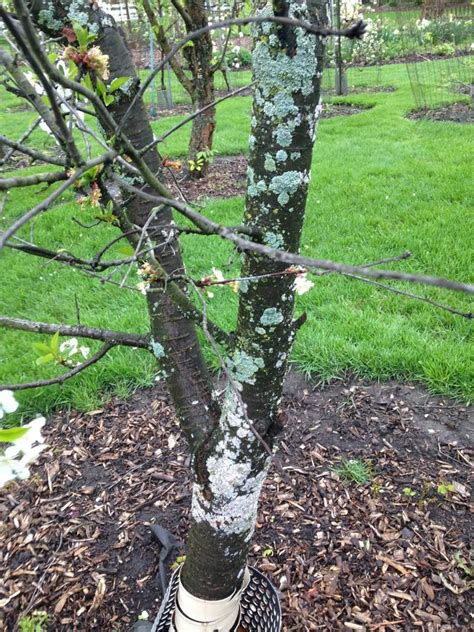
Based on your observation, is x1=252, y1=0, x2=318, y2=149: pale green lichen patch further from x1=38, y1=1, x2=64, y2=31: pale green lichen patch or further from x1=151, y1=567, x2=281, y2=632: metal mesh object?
x1=151, y1=567, x2=281, y2=632: metal mesh object

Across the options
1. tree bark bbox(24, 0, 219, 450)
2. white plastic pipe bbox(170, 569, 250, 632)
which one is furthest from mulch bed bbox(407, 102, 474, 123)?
white plastic pipe bbox(170, 569, 250, 632)

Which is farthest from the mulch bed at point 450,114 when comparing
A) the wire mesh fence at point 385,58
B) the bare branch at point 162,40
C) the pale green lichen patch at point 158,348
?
the pale green lichen patch at point 158,348

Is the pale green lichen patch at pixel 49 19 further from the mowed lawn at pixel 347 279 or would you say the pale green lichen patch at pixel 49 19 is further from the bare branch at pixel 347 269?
the bare branch at pixel 347 269

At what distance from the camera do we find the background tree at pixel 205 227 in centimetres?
91

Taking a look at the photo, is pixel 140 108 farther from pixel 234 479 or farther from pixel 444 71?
pixel 444 71

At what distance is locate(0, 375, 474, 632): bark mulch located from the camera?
202 cm

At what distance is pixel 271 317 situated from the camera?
1.33 metres

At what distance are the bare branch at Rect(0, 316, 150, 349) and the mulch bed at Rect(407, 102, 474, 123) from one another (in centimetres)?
775

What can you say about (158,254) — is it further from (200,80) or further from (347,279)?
(200,80)

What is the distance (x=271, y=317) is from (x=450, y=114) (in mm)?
8270

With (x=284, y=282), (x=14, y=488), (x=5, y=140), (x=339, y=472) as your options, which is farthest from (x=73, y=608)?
(x=5, y=140)

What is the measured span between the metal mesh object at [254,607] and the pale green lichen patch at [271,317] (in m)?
1.17

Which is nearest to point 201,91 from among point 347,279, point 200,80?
point 200,80

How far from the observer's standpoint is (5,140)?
37.4 inches
